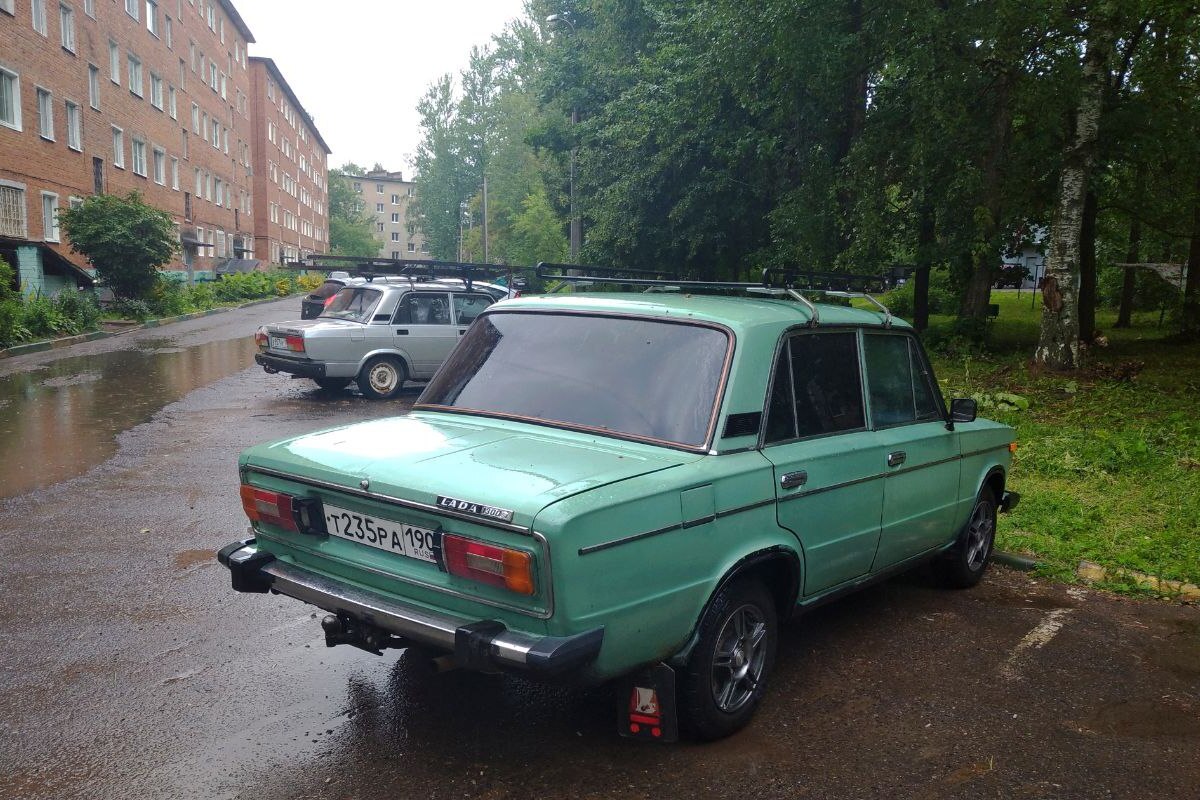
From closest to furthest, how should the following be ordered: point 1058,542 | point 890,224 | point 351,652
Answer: point 351,652 → point 1058,542 → point 890,224

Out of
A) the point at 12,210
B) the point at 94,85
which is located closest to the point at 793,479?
→ the point at 12,210

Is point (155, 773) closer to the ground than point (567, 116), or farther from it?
closer to the ground

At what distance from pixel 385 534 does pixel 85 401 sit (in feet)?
36.8

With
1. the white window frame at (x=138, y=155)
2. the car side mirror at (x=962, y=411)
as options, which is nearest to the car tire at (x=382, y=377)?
the car side mirror at (x=962, y=411)

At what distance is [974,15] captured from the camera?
13.9m

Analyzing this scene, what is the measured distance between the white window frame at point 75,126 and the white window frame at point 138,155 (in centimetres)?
552

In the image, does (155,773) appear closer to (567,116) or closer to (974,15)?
(974,15)

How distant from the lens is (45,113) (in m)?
28.1

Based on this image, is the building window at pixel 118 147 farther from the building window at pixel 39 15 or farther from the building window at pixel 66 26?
the building window at pixel 39 15

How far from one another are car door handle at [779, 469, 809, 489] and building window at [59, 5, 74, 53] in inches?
1289

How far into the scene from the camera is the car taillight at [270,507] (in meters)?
3.76

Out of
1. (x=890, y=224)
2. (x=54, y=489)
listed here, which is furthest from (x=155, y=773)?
(x=890, y=224)

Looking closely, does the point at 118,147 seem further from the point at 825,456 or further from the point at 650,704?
the point at 650,704

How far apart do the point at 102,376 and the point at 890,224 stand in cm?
1383
